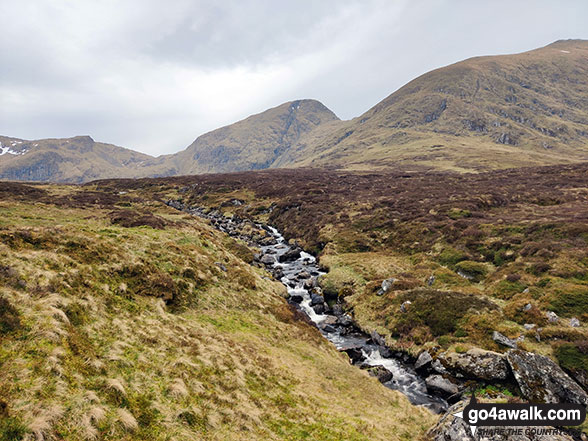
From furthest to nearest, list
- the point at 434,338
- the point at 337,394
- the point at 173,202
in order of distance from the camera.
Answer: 1. the point at 173,202
2. the point at 434,338
3. the point at 337,394

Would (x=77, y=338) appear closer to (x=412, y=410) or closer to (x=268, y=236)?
(x=412, y=410)

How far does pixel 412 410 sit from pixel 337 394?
15.2 ft

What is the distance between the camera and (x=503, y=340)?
22000 mm

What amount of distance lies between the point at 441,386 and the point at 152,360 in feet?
62.1

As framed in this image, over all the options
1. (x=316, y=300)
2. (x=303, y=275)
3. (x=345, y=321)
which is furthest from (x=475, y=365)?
(x=303, y=275)

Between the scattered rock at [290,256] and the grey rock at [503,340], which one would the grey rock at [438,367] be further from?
the scattered rock at [290,256]

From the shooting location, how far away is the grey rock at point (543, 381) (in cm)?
1633

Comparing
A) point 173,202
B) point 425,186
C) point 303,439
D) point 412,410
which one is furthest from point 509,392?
point 173,202

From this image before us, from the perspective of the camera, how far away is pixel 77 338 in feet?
38.4

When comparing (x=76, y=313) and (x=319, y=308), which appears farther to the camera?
(x=319, y=308)

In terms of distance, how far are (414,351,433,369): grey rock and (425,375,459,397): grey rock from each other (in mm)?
1341

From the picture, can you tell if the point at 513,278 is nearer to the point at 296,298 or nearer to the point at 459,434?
the point at 296,298

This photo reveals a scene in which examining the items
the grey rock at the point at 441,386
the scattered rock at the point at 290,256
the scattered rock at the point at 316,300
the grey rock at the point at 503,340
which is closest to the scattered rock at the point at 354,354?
the grey rock at the point at 441,386

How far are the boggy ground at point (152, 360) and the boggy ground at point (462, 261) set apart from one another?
1011cm
